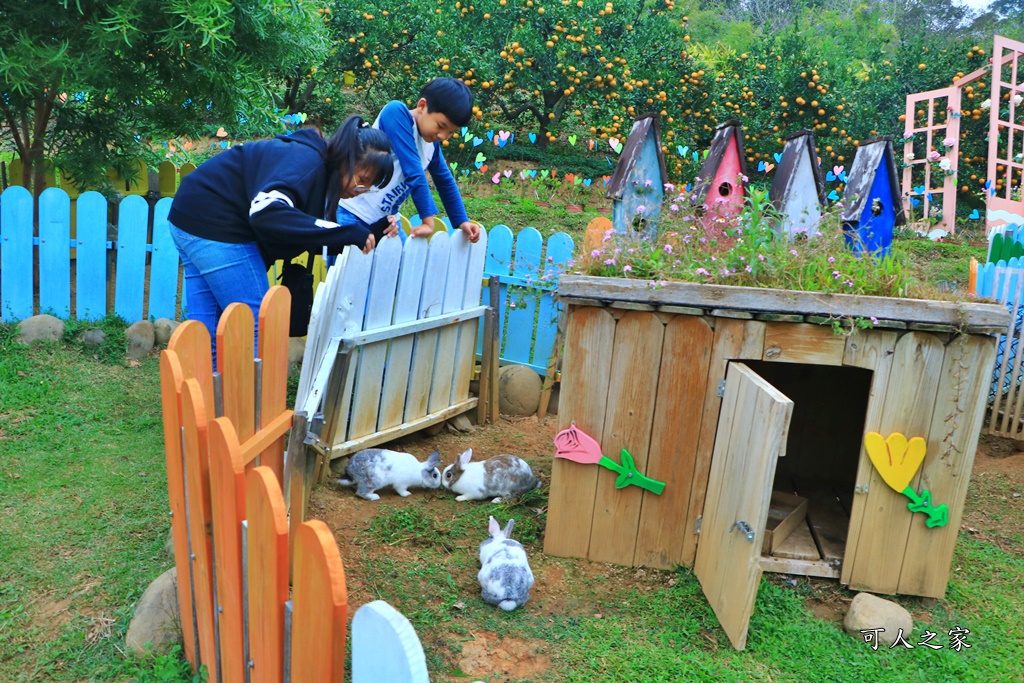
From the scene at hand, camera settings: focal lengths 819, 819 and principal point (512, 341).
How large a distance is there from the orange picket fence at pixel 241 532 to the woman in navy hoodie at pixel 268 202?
455 millimetres

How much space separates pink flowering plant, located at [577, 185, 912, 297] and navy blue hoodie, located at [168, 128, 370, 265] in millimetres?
1177

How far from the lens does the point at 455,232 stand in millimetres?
4902

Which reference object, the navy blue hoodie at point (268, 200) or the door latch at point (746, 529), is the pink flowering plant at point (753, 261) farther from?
the navy blue hoodie at point (268, 200)

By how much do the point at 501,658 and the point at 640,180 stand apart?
2.74 meters

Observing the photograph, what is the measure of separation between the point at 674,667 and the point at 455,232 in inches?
110

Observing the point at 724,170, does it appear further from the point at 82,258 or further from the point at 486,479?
the point at 82,258

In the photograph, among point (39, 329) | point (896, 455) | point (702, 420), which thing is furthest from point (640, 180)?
point (39, 329)

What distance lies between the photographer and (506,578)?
10.8ft

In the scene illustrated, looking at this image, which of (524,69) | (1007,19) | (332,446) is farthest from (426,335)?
(1007,19)

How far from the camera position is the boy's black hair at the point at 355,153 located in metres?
3.37

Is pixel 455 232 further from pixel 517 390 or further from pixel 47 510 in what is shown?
pixel 47 510

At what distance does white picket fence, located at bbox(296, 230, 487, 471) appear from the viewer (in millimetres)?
3881

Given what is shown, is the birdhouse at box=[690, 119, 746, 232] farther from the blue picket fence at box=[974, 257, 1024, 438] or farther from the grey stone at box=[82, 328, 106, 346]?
the grey stone at box=[82, 328, 106, 346]

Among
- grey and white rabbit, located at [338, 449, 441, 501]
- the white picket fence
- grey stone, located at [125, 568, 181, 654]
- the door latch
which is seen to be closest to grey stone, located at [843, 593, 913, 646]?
the door latch
